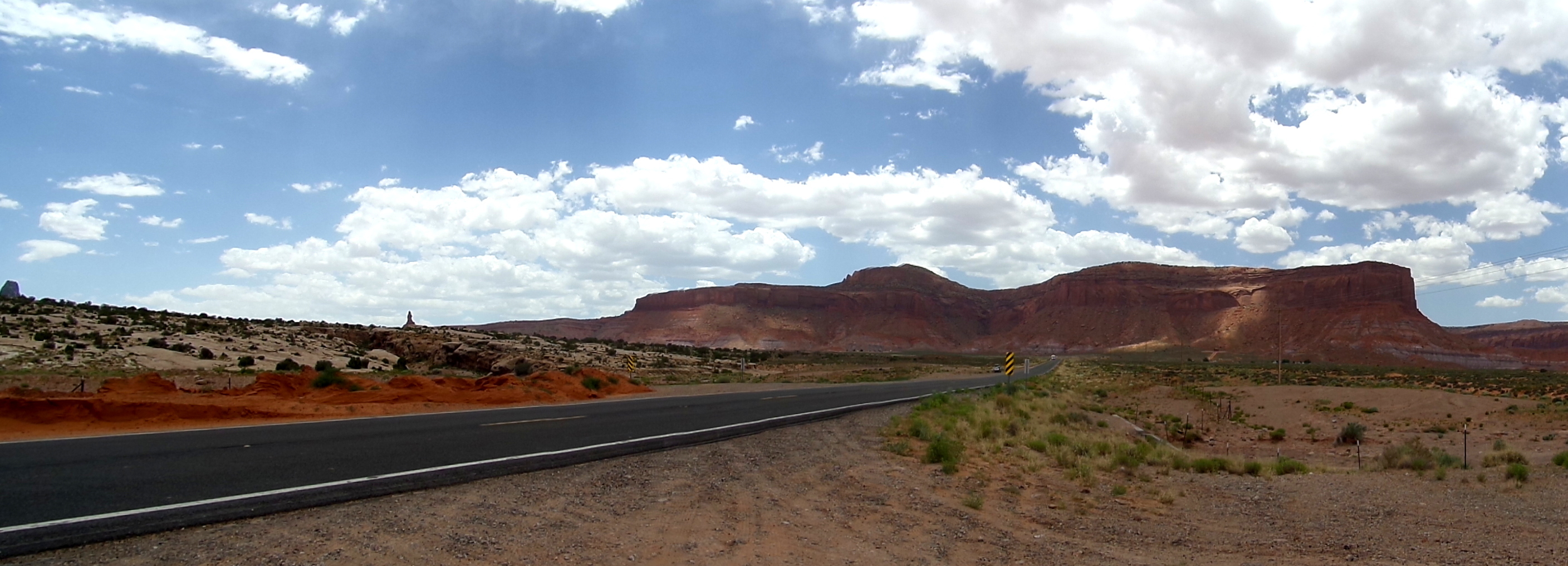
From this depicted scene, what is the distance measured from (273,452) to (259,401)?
1129cm

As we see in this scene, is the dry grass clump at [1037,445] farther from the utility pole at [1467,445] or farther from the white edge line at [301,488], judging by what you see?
the white edge line at [301,488]

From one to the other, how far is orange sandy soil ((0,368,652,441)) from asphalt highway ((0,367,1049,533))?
174cm

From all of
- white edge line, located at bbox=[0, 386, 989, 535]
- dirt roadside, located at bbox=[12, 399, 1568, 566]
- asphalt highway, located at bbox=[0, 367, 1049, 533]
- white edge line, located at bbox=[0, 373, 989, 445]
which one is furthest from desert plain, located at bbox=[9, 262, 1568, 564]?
asphalt highway, located at bbox=[0, 367, 1049, 533]

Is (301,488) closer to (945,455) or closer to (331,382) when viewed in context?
(945,455)

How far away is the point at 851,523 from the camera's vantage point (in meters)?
8.66

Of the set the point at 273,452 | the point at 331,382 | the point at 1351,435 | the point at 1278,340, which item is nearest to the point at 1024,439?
the point at 273,452

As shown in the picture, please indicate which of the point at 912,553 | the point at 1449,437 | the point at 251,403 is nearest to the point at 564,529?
the point at 912,553

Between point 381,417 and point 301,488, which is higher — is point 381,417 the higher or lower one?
the lower one

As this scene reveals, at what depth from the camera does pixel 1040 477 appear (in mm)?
12836

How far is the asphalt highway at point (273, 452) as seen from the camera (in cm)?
777

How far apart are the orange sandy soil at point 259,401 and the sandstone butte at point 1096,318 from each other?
11685 centimetres

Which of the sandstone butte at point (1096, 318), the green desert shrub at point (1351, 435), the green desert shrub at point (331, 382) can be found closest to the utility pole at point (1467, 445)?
the green desert shrub at point (1351, 435)

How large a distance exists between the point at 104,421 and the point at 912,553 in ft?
49.1

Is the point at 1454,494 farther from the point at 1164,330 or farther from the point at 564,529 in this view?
the point at 1164,330
